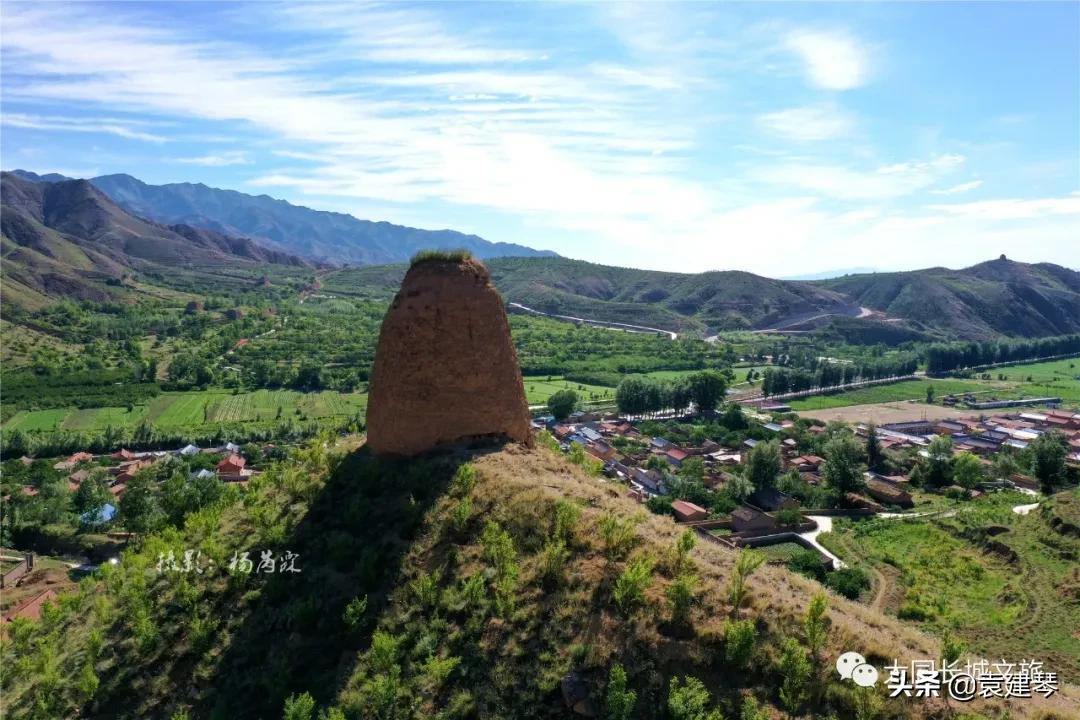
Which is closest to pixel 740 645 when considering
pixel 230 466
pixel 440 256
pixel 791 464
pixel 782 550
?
pixel 440 256

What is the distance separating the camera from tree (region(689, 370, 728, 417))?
298 feet

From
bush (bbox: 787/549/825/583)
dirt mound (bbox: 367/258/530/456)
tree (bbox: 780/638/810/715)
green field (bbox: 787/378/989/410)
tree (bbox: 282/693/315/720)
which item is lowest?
→ bush (bbox: 787/549/825/583)

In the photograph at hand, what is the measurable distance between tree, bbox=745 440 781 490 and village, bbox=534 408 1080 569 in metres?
0.62

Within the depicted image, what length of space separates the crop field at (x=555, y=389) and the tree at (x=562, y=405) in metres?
9.54

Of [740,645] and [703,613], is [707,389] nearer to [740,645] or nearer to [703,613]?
[703,613]

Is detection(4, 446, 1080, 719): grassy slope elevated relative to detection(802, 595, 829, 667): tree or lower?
lower

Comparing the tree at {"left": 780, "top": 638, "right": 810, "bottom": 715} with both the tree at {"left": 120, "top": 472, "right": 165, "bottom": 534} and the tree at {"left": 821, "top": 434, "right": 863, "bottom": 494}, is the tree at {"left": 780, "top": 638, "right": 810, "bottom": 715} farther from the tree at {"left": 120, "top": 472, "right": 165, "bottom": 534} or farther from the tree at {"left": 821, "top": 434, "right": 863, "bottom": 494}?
the tree at {"left": 120, "top": 472, "right": 165, "bottom": 534}

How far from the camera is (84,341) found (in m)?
130

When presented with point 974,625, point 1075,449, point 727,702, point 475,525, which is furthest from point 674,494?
point 1075,449

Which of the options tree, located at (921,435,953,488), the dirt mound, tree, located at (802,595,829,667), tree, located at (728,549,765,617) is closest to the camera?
tree, located at (802,595,829,667)

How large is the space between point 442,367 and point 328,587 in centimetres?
748

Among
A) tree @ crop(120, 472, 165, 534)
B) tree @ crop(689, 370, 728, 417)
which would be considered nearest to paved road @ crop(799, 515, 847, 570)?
tree @ crop(689, 370, 728, 417)

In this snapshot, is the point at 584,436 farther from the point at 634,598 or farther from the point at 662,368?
the point at 634,598

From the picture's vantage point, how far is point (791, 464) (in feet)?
220
